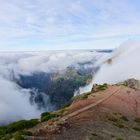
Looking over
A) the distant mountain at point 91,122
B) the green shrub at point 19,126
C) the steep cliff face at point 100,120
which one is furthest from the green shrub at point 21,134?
the green shrub at point 19,126

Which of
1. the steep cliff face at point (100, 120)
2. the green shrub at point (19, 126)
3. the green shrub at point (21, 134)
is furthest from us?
the green shrub at point (19, 126)

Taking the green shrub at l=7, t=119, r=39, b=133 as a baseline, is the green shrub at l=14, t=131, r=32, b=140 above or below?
above

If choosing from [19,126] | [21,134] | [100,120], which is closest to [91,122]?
[100,120]

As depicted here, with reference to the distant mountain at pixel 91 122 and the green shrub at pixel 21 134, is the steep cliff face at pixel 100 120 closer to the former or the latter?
the distant mountain at pixel 91 122

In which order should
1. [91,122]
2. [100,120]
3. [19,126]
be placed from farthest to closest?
1. [100,120]
2. [91,122]
3. [19,126]

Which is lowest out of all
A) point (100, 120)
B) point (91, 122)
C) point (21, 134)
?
point (100, 120)

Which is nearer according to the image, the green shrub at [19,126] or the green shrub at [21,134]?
the green shrub at [21,134]

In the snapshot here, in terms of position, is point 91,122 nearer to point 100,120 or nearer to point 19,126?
point 100,120

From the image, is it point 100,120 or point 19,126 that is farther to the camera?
point 100,120

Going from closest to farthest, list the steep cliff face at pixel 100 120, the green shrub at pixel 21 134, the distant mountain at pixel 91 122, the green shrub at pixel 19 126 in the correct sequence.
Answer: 1. the green shrub at pixel 21 134
2. the distant mountain at pixel 91 122
3. the steep cliff face at pixel 100 120
4. the green shrub at pixel 19 126

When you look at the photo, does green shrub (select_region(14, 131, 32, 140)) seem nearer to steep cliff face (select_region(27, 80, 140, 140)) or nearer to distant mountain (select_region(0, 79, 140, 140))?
distant mountain (select_region(0, 79, 140, 140))

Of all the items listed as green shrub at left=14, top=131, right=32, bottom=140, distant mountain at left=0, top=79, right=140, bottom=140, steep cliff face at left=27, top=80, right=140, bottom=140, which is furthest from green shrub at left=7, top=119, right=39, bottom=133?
green shrub at left=14, top=131, right=32, bottom=140

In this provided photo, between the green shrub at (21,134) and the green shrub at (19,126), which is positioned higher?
the green shrub at (21,134)

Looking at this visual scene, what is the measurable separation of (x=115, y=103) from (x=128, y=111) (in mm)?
3360
